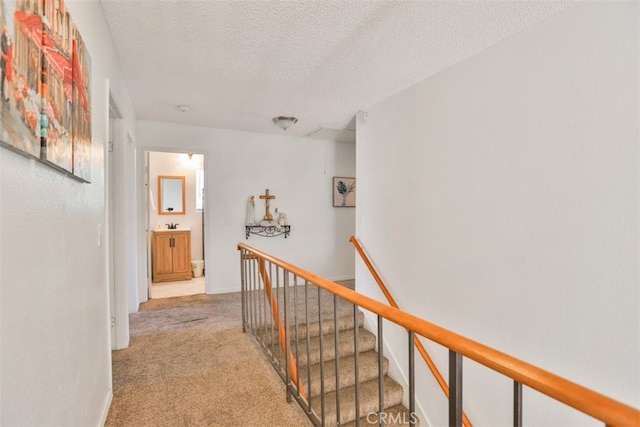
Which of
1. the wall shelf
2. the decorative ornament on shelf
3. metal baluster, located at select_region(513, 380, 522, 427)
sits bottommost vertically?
metal baluster, located at select_region(513, 380, 522, 427)

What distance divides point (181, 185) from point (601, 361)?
19.2 feet

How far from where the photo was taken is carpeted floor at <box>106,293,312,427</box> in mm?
1757

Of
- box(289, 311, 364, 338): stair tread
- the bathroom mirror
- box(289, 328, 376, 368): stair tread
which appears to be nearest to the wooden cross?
box(289, 311, 364, 338): stair tread

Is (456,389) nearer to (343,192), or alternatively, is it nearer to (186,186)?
(343,192)

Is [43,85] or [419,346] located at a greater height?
[43,85]

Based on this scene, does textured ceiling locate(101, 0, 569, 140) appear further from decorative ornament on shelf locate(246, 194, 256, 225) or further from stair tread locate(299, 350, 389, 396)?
stair tread locate(299, 350, 389, 396)

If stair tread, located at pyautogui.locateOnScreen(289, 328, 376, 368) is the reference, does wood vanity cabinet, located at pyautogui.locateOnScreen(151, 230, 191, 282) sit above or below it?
above

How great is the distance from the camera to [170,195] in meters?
5.49

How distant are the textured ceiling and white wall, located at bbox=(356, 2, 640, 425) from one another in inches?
10.2

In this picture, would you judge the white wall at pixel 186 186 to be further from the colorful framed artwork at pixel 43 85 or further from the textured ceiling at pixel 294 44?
the colorful framed artwork at pixel 43 85

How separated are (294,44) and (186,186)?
14.1 ft

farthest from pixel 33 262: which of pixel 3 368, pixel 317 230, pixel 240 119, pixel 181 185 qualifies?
pixel 181 185

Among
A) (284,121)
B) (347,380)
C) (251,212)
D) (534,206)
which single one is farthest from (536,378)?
(251,212)

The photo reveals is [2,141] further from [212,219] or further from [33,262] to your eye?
[212,219]
